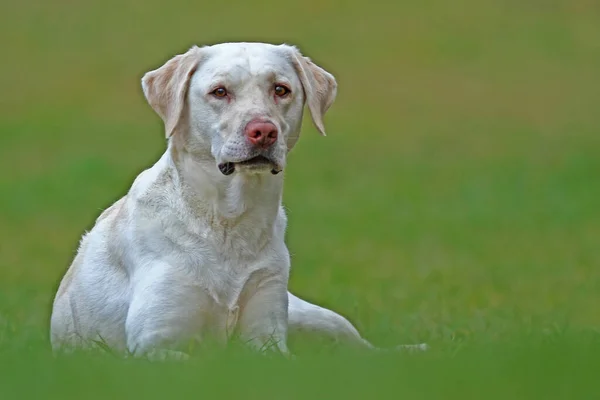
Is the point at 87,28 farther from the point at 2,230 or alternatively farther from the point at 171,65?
the point at 171,65

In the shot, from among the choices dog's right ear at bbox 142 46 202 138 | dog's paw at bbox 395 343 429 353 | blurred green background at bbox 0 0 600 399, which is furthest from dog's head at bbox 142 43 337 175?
blurred green background at bbox 0 0 600 399

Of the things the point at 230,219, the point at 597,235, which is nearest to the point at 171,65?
the point at 230,219

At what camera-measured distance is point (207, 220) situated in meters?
8.02

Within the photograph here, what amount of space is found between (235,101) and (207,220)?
60 centimetres

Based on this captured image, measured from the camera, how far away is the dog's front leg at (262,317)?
7.93 meters

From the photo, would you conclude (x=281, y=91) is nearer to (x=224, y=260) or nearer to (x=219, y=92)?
(x=219, y=92)

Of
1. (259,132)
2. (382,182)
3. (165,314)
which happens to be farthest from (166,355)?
(382,182)

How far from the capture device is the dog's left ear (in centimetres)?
820

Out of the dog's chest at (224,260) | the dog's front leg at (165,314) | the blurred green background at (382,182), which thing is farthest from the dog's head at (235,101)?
the blurred green background at (382,182)

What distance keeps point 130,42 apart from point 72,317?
943 inches

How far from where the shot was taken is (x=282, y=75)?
7.98 m

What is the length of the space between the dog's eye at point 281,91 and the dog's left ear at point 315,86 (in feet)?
0.71

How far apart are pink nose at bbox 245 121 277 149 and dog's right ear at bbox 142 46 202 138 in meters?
0.48

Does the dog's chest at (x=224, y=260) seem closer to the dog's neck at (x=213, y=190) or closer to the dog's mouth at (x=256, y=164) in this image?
the dog's neck at (x=213, y=190)
